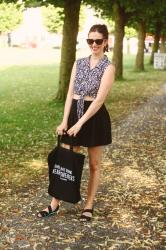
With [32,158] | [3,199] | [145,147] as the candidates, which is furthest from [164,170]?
[3,199]

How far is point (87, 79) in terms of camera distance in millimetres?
6816

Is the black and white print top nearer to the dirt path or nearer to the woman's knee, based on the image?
the woman's knee

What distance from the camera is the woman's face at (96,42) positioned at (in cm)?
673

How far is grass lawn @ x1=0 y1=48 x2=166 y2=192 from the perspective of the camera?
33.9 feet

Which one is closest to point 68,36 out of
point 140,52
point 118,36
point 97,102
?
point 97,102

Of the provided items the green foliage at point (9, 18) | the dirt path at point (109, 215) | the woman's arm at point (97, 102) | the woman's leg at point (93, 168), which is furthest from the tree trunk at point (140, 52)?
the green foliage at point (9, 18)

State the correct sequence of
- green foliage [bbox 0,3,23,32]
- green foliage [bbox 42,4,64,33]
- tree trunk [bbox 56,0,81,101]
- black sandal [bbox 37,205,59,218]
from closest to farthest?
black sandal [bbox 37,205,59,218] → tree trunk [bbox 56,0,81,101] → green foliage [bbox 0,3,23,32] → green foliage [bbox 42,4,64,33]

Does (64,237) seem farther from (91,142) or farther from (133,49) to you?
(133,49)

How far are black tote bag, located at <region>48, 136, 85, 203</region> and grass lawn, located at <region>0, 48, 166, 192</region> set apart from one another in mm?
1851

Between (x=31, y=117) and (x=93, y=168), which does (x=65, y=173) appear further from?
(x=31, y=117)

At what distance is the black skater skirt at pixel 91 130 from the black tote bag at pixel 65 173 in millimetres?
170

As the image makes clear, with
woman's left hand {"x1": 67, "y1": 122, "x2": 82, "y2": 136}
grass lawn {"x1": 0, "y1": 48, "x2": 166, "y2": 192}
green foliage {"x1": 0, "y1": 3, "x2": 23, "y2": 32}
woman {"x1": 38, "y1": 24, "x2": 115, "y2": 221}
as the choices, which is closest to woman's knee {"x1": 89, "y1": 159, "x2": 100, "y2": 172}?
woman {"x1": 38, "y1": 24, "x2": 115, "y2": 221}

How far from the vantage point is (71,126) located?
22.8 feet

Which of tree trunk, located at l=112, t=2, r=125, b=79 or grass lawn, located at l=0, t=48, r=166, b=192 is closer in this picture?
grass lawn, located at l=0, t=48, r=166, b=192
